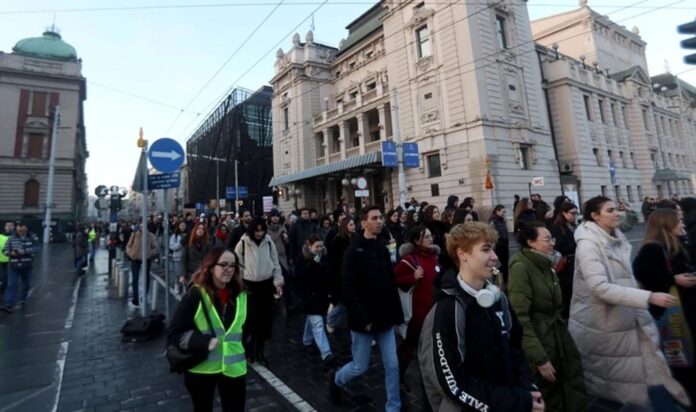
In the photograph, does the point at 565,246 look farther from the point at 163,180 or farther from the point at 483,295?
the point at 163,180

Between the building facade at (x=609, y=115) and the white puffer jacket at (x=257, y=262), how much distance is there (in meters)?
23.5

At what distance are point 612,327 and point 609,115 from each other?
113 ft

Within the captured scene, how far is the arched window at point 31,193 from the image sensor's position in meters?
35.3

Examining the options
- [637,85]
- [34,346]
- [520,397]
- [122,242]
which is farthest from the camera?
[637,85]

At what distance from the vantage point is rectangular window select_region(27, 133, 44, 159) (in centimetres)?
3659

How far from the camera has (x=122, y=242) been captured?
1244 cm

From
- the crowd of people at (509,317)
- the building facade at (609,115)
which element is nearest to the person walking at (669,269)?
the crowd of people at (509,317)

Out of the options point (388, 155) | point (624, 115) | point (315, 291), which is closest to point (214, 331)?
point (315, 291)

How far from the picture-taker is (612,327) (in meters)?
2.68

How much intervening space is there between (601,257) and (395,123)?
1658 centimetres

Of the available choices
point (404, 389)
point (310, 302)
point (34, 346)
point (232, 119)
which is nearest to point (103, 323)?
point (34, 346)

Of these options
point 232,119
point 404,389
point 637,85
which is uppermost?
point 232,119

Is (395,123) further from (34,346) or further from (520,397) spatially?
(520,397)

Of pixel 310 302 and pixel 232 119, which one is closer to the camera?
pixel 310 302
